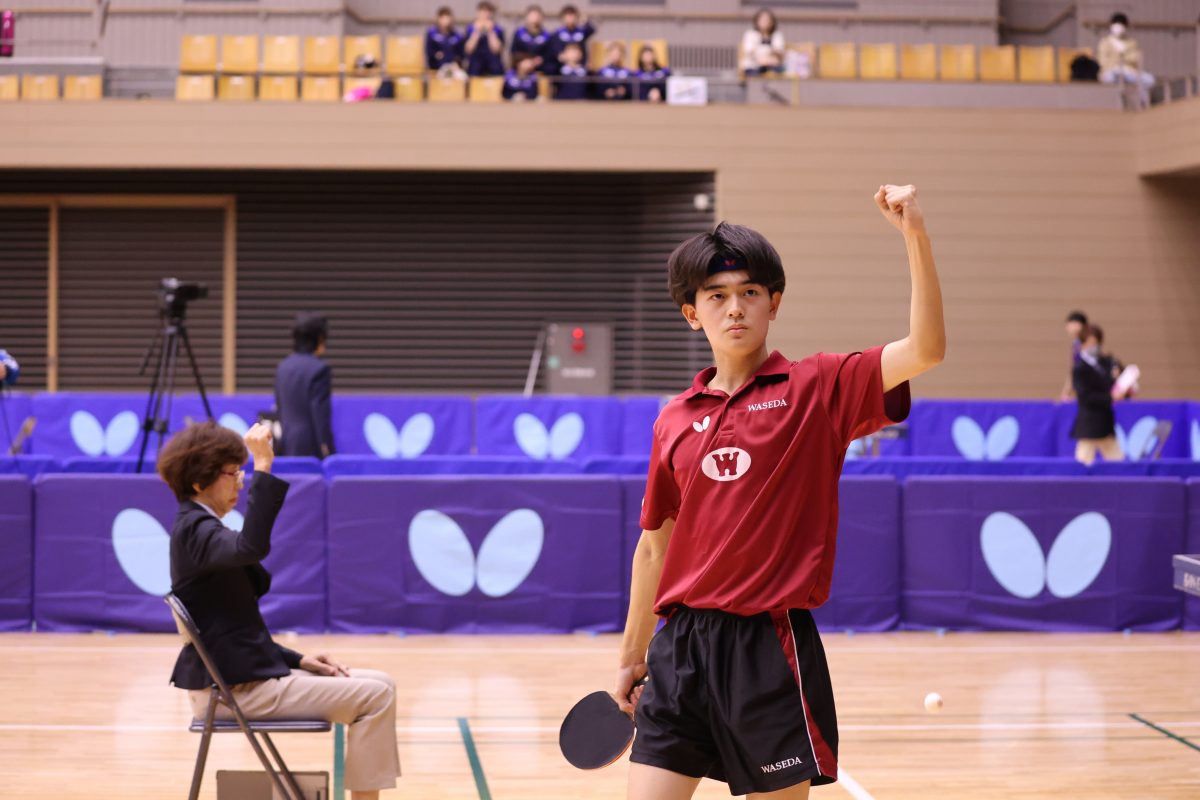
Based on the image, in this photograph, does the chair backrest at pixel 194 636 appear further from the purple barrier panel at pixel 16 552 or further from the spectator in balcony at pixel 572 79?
the spectator in balcony at pixel 572 79

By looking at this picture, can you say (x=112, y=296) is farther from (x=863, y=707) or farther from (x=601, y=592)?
(x=863, y=707)

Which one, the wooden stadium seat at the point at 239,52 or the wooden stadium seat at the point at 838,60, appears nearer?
the wooden stadium seat at the point at 239,52

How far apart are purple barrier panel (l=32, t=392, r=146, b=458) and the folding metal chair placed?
36.3ft

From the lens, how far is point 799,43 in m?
19.9

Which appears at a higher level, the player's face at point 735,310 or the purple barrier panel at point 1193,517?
the player's face at point 735,310

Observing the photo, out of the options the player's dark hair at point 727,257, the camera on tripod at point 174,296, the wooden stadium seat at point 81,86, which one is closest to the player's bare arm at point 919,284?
the player's dark hair at point 727,257

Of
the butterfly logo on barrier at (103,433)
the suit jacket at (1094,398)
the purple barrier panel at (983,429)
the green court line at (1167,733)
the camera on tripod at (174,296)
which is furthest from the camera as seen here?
the purple barrier panel at (983,429)

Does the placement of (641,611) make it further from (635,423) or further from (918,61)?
(918,61)

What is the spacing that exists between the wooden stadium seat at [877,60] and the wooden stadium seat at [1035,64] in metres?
1.70

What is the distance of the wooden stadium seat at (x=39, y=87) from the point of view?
57.9 ft

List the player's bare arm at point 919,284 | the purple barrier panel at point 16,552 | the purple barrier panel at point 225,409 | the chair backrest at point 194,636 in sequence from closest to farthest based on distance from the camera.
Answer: the player's bare arm at point 919,284 → the chair backrest at point 194,636 → the purple barrier panel at point 16,552 → the purple barrier panel at point 225,409

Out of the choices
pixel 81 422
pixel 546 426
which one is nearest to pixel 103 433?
pixel 81 422

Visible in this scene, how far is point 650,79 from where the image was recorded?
1772 centimetres

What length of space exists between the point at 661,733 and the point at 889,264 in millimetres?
16029
